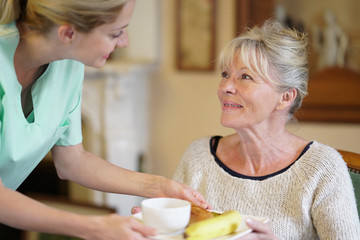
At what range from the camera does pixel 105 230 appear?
3.54 ft

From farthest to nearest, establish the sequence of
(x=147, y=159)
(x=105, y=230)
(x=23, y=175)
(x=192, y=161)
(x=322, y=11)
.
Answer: (x=147, y=159)
(x=322, y=11)
(x=192, y=161)
(x=23, y=175)
(x=105, y=230)

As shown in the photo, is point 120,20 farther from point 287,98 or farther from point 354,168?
point 354,168

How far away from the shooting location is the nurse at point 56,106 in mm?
1109

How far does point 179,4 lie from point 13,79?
2.47m

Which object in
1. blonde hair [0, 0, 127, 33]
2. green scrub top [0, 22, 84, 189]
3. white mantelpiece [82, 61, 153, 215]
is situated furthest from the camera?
white mantelpiece [82, 61, 153, 215]

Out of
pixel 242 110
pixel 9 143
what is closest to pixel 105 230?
pixel 9 143

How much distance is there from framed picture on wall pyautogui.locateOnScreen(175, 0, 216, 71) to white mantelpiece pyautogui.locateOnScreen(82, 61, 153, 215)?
306 mm

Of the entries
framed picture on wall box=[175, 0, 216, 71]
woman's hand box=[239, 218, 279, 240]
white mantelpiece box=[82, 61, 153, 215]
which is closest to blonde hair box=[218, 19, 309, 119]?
woman's hand box=[239, 218, 279, 240]

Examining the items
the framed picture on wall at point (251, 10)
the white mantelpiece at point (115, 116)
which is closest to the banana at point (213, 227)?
the framed picture on wall at point (251, 10)

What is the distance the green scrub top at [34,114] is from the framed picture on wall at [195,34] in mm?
2083

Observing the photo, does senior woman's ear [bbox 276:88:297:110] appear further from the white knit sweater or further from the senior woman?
the white knit sweater

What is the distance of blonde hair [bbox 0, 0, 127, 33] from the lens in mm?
1188

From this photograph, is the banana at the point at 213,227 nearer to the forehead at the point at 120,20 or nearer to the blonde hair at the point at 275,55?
the forehead at the point at 120,20

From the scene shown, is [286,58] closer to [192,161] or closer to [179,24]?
[192,161]
